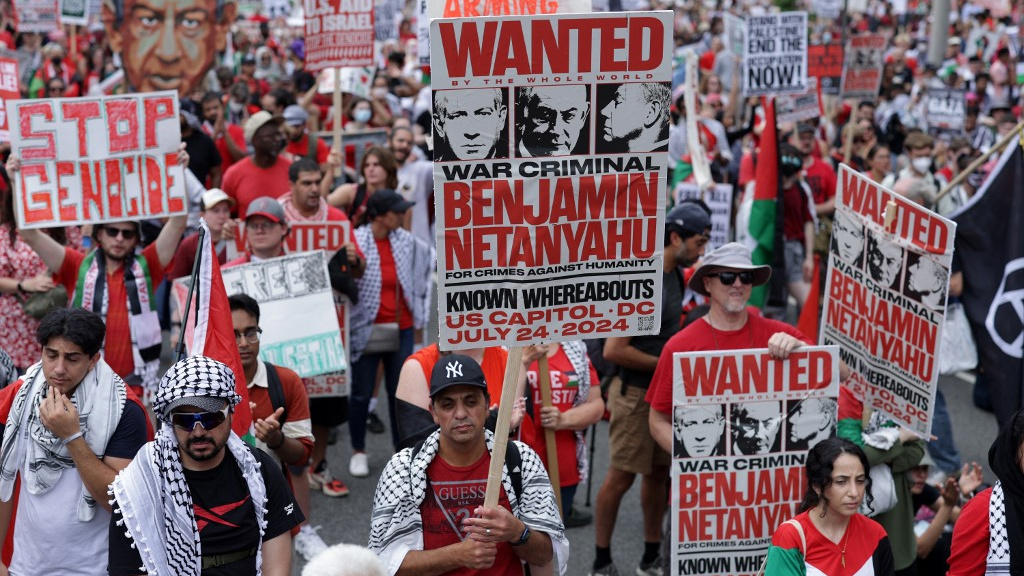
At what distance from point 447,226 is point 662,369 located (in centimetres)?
202

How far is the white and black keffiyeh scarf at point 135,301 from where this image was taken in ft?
21.3

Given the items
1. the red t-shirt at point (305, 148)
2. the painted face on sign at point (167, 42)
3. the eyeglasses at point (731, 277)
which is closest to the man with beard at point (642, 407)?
the eyeglasses at point (731, 277)

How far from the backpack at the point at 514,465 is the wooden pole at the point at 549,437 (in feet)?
3.86

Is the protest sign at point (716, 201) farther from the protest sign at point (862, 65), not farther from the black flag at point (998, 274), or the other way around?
the protest sign at point (862, 65)

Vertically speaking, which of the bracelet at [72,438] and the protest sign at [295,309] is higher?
the bracelet at [72,438]

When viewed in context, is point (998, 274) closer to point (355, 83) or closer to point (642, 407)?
point (642, 407)

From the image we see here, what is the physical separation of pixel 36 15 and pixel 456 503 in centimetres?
1490

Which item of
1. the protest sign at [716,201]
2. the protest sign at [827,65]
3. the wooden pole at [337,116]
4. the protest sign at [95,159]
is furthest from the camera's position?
the protest sign at [827,65]

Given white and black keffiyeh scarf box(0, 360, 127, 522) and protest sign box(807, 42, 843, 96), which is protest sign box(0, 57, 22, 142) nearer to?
white and black keffiyeh scarf box(0, 360, 127, 522)

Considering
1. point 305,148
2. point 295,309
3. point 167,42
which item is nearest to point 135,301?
point 295,309

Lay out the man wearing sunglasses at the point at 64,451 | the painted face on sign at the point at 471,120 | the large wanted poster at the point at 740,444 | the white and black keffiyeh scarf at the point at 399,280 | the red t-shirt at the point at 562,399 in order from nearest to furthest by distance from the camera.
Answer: the painted face on sign at the point at 471,120 < the man wearing sunglasses at the point at 64,451 < the large wanted poster at the point at 740,444 < the red t-shirt at the point at 562,399 < the white and black keffiyeh scarf at the point at 399,280

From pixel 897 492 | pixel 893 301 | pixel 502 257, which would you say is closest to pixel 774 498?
pixel 897 492

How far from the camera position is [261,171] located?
377 inches

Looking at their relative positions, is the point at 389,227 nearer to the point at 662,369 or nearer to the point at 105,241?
the point at 105,241
